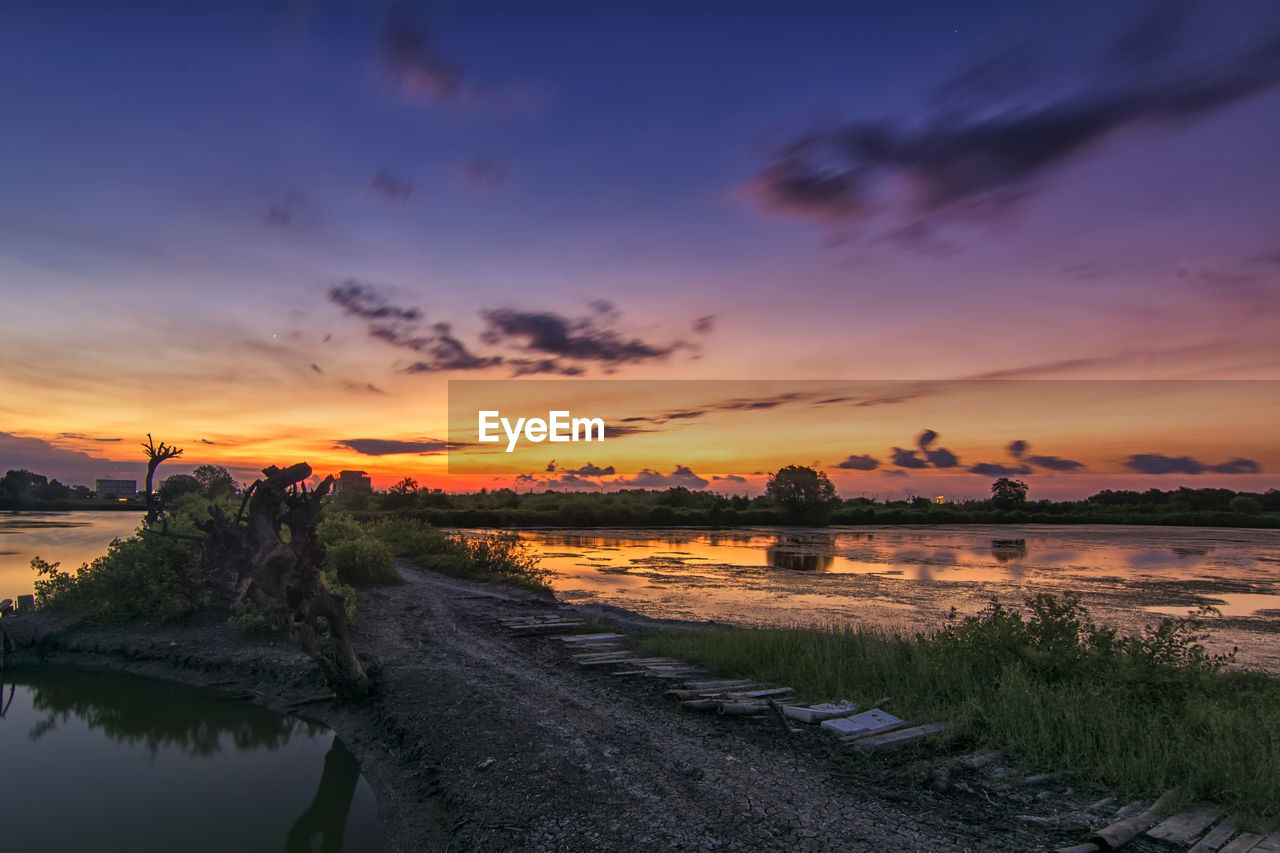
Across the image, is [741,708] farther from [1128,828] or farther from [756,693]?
[1128,828]

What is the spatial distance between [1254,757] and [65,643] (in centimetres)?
2104

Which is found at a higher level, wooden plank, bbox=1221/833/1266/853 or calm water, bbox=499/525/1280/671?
wooden plank, bbox=1221/833/1266/853

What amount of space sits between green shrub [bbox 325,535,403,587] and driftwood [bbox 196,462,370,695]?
1005 cm

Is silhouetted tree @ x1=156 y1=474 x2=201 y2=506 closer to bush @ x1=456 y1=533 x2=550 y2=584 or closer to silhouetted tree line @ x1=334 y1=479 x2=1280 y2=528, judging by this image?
bush @ x1=456 y1=533 x2=550 y2=584

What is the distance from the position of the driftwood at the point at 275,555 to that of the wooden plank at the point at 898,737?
7790 millimetres

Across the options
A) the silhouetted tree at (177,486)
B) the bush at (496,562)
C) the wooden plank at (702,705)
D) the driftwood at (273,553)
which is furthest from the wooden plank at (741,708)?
the silhouetted tree at (177,486)

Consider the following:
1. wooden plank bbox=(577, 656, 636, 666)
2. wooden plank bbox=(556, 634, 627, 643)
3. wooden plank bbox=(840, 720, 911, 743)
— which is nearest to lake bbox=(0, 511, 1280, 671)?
wooden plank bbox=(556, 634, 627, 643)

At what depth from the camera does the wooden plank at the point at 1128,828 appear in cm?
559

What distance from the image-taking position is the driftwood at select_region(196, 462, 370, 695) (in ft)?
30.3

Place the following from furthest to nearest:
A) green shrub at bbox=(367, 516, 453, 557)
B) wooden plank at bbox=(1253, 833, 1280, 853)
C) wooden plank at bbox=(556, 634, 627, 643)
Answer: green shrub at bbox=(367, 516, 453, 557)
wooden plank at bbox=(556, 634, 627, 643)
wooden plank at bbox=(1253, 833, 1280, 853)

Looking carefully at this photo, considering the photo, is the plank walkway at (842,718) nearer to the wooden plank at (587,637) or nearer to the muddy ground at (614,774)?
the wooden plank at (587,637)

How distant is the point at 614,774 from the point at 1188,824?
208 inches

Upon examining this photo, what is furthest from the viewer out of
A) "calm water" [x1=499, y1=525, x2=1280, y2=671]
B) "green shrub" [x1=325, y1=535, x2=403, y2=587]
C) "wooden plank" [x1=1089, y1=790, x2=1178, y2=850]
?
"green shrub" [x1=325, y1=535, x2=403, y2=587]

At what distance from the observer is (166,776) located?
32.6ft
